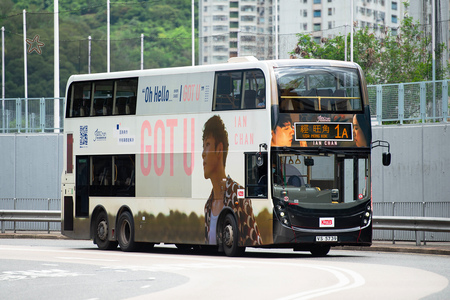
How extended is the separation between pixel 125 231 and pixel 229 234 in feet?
13.3

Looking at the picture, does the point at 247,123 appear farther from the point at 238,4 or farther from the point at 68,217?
the point at 238,4

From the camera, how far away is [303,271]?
54.7 ft

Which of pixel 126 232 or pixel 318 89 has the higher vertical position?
pixel 318 89

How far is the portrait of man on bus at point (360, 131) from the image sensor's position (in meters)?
21.1

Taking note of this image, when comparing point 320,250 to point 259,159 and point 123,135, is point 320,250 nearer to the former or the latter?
point 259,159

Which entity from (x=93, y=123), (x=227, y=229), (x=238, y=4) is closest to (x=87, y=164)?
(x=93, y=123)

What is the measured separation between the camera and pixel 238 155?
21.2 metres

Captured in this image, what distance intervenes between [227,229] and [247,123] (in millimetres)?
2352

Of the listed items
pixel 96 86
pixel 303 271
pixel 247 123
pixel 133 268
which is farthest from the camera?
pixel 96 86

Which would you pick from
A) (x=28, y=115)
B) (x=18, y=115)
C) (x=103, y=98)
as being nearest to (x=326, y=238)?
(x=103, y=98)

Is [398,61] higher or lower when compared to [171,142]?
higher

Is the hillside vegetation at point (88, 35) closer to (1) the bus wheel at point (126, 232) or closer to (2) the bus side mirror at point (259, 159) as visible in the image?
(1) the bus wheel at point (126, 232)

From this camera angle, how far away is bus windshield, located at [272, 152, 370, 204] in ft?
67.4

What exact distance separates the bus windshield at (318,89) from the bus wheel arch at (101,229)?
6.56m
